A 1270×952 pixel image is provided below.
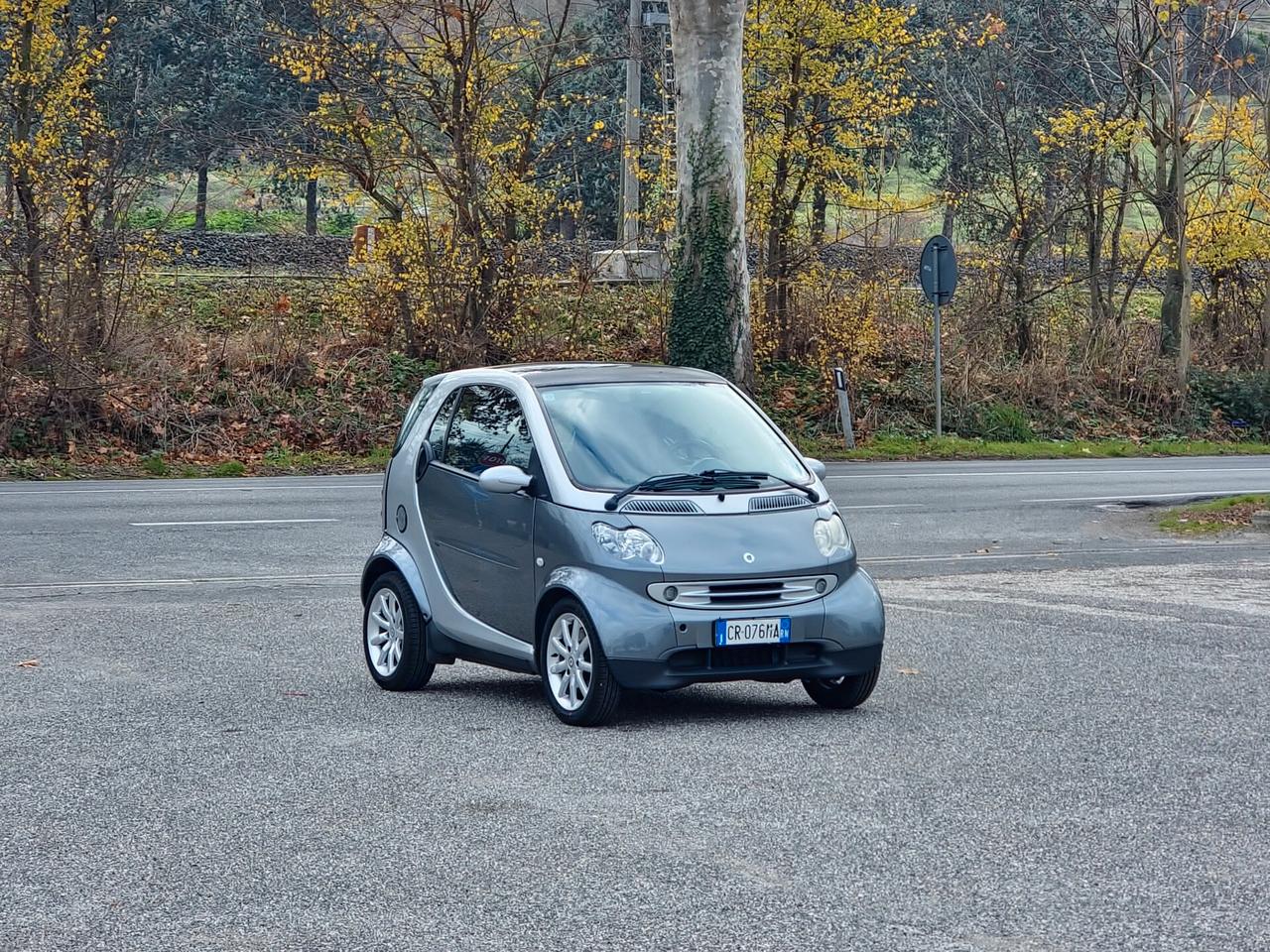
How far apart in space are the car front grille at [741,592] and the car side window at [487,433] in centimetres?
116

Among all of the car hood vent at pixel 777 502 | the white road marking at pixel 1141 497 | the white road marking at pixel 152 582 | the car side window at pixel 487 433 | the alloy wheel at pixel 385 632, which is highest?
the car side window at pixel 487 433

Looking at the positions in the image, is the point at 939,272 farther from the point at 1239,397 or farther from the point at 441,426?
the point at 441,426

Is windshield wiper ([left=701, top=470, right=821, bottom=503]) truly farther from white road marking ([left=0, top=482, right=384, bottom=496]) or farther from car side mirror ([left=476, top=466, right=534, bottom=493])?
white road marking ([left=0, top=482, right=384, bottom=496])

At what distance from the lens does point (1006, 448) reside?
1208 inches

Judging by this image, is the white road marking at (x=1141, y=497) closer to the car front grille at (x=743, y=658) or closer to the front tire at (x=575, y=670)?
the car front grille at (x=743, y=658)

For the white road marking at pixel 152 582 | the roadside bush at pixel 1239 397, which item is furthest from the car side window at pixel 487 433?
the roadside bush at pixel 1239 397

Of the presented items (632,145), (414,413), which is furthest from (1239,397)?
(414,413)

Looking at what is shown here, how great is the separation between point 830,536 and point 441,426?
2.38m

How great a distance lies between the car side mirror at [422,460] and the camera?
9781 millimetres

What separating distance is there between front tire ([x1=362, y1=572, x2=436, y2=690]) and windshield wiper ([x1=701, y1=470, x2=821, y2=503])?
6.07 ft

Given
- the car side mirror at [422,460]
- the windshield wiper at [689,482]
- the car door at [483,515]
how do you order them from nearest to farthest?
1. the windshield wiper at [689,482]
2. the car door at [483,515]
3. the car side mirror at [422,460]

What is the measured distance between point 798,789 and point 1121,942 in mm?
2055

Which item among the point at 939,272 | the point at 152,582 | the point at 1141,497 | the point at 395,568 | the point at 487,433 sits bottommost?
the point at 1141,497

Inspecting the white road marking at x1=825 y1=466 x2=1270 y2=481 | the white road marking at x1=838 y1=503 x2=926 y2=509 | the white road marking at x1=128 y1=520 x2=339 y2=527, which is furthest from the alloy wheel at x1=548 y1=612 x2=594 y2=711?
the white road marking at x1=825 y1=466 x2=1270 y2=481
